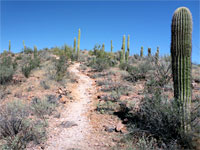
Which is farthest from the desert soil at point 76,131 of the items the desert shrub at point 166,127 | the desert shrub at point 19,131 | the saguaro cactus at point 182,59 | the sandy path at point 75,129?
the saguaro cactus at point 182,59

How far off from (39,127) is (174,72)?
13.4 ft

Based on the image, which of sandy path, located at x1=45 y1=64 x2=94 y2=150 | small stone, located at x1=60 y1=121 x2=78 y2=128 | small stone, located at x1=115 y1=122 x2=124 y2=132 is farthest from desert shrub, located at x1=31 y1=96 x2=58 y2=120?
small stone, located at x1=115 y1=122 x2=124 y2=132

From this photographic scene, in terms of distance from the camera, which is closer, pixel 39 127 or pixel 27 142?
pixel 27 142

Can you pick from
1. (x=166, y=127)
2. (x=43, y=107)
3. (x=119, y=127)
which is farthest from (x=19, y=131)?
(x=166, y=127)

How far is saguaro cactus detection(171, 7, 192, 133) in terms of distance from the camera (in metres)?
4.04

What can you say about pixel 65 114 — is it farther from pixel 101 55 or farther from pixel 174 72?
pixel 101 55

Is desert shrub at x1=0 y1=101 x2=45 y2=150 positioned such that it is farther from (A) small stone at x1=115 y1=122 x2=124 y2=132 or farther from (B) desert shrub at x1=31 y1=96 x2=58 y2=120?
(A) small stone at x1=115 y1=122 x2=124 y2=132

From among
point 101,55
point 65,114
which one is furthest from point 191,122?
point 101,55

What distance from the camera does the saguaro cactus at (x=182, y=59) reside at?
13.3 ft

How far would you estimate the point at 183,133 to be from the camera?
3705mm

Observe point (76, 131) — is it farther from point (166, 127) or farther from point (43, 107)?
point (166, 127)

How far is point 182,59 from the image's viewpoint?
4.16m

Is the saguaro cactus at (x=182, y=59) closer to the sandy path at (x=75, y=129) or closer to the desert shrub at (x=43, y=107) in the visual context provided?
the sandy path at (x=75, y=129)

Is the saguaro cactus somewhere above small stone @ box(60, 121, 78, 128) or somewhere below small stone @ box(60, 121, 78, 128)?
above
